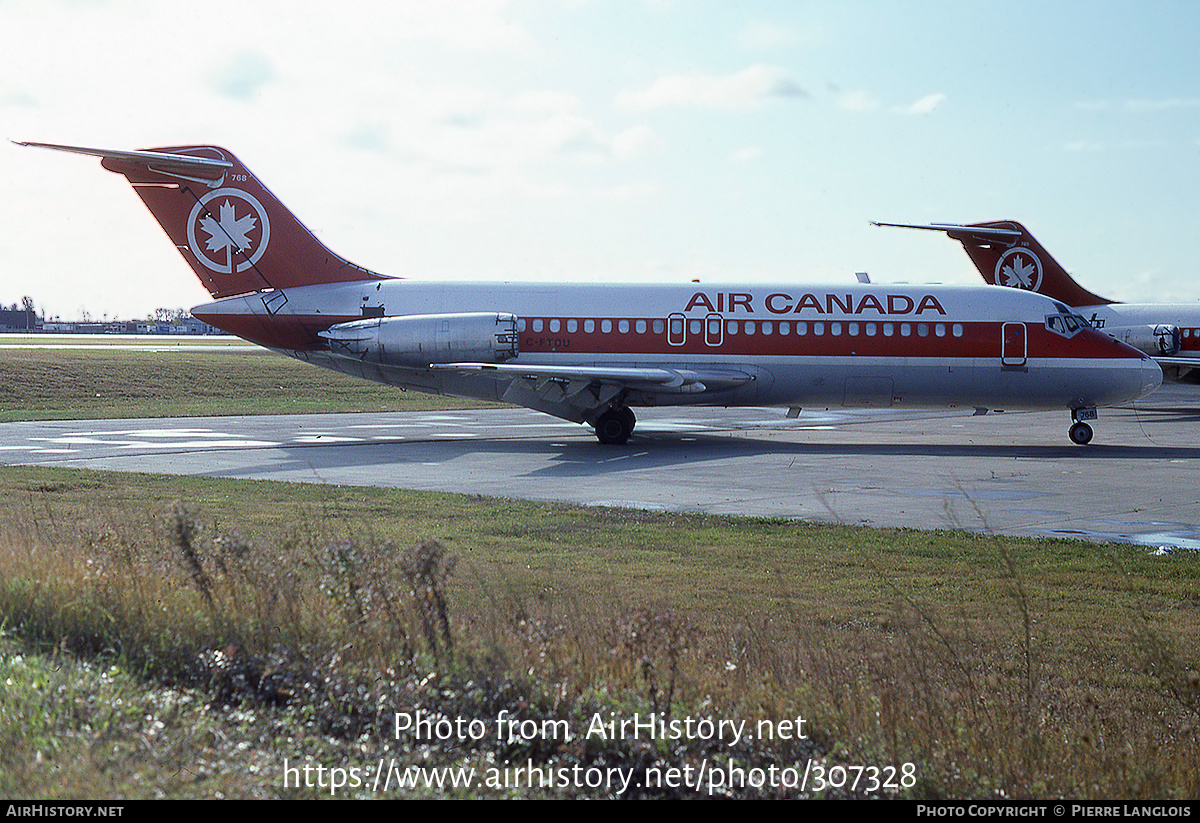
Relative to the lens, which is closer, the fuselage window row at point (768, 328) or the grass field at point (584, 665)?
the grass field at point (584, 665)

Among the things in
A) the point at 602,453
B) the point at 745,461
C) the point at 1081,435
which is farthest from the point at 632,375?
the point at 1081,435

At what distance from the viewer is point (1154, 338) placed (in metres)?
35.8

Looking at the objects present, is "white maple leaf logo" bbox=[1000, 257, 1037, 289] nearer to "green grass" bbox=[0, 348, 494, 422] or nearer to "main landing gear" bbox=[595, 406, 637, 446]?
"main landing gear" bbox=[595, 406, 637, 446]

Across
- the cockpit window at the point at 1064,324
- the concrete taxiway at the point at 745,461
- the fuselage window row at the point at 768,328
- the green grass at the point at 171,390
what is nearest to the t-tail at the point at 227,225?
the concrete taxiway at the point at 745,461

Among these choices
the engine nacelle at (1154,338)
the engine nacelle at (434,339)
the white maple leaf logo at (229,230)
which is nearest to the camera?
the engine nacelle at (434,339)

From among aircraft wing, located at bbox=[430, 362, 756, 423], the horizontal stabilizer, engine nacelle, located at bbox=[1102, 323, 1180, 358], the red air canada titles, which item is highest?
the horizontal stabilizer

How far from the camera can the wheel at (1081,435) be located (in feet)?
81.7

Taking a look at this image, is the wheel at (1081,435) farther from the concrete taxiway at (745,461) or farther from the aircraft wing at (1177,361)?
Answer: the aircraft wing at (1177,361)

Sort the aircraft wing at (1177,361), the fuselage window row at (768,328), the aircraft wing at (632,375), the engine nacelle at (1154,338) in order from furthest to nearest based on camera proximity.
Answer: the engine nacelle at (1154,338), the aircraft wing at (1177,361), the fuselage window row at (768,328), the aircraft wing at (632,375)

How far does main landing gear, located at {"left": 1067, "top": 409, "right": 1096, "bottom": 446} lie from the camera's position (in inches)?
981

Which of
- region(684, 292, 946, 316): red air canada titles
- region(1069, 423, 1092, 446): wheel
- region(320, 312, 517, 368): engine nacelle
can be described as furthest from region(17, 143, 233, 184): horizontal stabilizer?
region(1069, 423, 1092, 446): wheel

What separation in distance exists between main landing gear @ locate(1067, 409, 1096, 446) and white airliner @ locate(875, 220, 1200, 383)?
37.1 feet
